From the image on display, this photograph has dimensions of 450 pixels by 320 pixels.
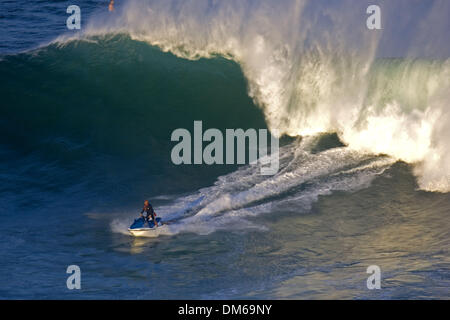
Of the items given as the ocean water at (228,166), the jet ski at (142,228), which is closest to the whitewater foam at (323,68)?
the ocean water at (228,166)

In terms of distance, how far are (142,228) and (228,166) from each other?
12.0 ft

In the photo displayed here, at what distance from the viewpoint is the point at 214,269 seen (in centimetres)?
968

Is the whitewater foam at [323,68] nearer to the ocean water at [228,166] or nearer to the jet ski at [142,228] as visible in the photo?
the ocean water at [228,166]

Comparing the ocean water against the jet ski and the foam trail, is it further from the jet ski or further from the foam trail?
the jet ski

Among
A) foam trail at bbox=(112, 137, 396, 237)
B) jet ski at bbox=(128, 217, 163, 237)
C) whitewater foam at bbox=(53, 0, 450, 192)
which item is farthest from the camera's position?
whitewater foam at bbox=(53, 0, 450, 192)

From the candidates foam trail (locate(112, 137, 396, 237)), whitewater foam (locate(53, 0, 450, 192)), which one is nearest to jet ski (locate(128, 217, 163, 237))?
foam trail (locate(112, 137, 396, 237))

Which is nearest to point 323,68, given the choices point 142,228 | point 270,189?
→ point 270,189

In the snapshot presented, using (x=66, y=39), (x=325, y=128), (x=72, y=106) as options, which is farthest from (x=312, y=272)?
(x=66, y=39)

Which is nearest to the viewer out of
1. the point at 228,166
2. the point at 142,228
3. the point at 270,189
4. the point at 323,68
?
the point at 142,228

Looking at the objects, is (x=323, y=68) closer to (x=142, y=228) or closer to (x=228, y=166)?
(x=228, y=166)

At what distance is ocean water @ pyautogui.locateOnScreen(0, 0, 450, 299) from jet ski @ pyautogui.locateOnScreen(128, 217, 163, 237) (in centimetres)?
16

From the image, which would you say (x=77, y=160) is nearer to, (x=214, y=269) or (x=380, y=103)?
(x=214, y=269)

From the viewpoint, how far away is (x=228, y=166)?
14.1 m

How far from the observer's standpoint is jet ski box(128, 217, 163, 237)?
10859 millimetres
